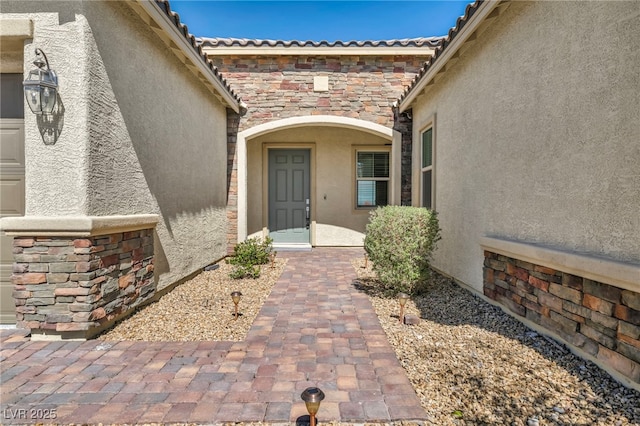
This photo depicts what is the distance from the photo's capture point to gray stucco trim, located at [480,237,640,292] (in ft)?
7.08

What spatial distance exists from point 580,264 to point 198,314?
12.8ft

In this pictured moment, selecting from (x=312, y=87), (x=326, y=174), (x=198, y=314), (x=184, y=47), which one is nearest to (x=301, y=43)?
(x=312, y=87)

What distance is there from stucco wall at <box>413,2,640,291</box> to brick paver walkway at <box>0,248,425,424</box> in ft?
6.23

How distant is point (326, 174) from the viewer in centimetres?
888

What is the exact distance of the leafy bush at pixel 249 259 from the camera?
5.72 m

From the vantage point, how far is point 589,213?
2.58 m

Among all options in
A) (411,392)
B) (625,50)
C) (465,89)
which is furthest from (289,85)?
(411,392)

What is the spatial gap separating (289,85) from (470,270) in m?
5.74

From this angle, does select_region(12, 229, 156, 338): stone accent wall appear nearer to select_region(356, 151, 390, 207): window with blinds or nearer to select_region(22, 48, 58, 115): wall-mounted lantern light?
select_region(22, 48, 58, 115): wall-mounted lantern light

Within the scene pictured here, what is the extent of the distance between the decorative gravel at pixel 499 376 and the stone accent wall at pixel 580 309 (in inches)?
6.1

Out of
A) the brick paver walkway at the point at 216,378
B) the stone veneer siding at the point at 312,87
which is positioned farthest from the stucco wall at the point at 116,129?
the stone veneer siding at the point at 312,87

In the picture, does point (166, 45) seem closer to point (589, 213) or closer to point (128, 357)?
point (128, 357)

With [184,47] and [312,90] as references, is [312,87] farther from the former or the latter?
[184,47]

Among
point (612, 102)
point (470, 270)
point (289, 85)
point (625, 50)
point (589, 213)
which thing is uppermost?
point (289, 85)
